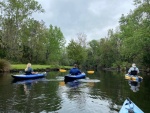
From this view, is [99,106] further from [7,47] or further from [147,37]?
[7,47]

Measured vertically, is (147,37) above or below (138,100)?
above

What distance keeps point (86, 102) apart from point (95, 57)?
8309 centimetres

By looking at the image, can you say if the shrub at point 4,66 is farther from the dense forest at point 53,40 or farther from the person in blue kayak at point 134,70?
the person in blue kayak at point 134,70

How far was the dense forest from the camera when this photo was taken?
4188cm

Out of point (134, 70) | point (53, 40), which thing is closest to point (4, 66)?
point (134, 70)

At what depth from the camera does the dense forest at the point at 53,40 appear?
41875 millimetres

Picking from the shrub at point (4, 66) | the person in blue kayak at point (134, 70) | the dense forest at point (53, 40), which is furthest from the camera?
the dense forest at point (53, 40)

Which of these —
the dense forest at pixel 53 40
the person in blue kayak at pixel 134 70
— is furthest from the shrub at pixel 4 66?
the person in blue kayak at pixel 134 70

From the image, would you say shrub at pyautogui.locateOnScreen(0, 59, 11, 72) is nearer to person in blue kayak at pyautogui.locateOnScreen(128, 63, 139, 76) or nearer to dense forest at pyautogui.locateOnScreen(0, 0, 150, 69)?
dense forest at pyautogui.locateOnScreen(0, 0, 150, 69)

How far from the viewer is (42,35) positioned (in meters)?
64.9

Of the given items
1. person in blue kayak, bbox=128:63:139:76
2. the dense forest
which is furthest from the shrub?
person in blue kayak, bbox=128:63:139:76

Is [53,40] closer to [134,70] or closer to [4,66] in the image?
[4,66]

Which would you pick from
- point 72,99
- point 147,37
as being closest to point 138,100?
point 72,99

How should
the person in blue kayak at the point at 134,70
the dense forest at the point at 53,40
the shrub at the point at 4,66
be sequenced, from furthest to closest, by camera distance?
the dense forest at the point at 53,40, the shrub at the point at 4,66, the person in blue kayak at the point at 134,70
